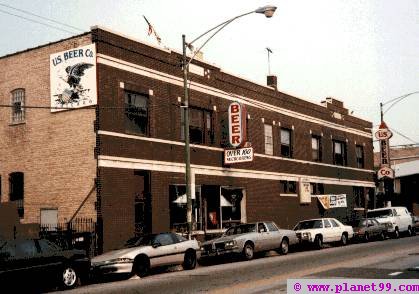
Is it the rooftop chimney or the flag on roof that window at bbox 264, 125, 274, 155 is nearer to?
the rooftop chimney

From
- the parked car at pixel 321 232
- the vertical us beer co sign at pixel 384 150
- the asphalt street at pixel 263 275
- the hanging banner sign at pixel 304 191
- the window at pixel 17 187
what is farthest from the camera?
the vertical us beer co sign at pixel 384 150

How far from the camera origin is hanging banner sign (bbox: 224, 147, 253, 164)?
27172mm

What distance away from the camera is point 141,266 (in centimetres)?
1677

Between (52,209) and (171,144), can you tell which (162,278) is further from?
(171,144)

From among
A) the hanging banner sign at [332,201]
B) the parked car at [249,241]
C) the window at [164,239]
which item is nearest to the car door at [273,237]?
the parked car at [249,241]

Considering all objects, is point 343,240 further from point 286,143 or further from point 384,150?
point 384,150

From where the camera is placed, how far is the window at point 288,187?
34.4 metres

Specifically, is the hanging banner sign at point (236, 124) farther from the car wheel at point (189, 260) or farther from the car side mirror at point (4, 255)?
the car side mirror at point (4, 255)

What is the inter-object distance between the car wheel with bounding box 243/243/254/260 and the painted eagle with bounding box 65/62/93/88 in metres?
9.26

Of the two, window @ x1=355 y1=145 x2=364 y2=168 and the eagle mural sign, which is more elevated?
the eagle mural sign

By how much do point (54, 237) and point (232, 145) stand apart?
34.3ft

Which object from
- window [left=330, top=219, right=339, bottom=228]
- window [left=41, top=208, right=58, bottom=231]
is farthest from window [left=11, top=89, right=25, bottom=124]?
window [left=330, top=219, right=339, bottom=228]

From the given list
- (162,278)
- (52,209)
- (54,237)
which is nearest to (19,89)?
(52,209)

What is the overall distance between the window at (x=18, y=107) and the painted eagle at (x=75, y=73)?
127 inches
